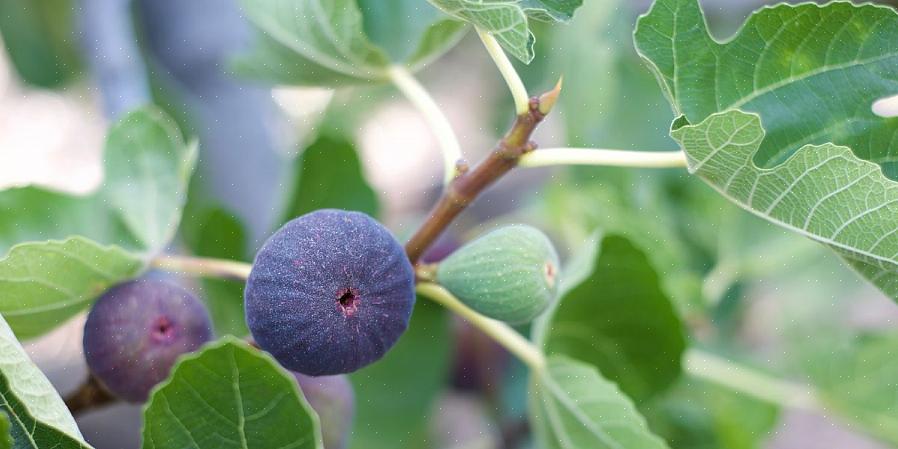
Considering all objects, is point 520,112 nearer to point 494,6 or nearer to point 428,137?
point 494,6

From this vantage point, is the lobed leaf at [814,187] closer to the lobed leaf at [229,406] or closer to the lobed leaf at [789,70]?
the lobed leaf at [789,70]

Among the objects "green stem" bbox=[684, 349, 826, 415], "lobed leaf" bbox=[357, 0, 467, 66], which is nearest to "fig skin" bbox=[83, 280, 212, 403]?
"lobed leaf" bbox=[357, 0, 467, 66]

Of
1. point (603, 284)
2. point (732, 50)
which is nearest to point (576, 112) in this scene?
point (603, 284)

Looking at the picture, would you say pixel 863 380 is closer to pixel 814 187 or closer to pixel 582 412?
pixel 582 412

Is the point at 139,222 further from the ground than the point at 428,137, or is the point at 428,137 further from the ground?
the point at 139,222

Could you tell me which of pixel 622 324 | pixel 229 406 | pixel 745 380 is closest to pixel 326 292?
pixel 229 406

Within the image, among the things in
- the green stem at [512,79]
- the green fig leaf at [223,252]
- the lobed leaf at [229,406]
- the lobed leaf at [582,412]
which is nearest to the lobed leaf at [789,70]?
the green stem at [512,79]

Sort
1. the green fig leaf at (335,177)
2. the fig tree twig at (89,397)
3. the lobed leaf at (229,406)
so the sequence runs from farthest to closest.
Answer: the green fig leaf at (335,177) < the fig tree twig at (89,397) < the lobed leaf at (229,406)
